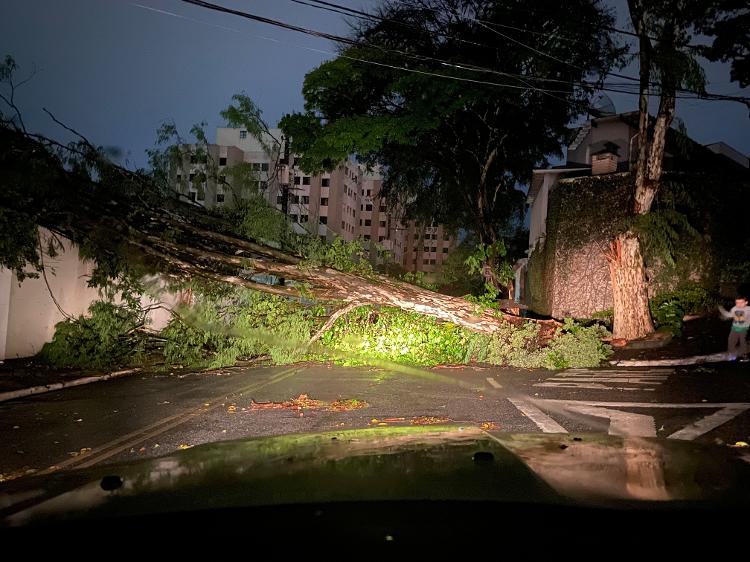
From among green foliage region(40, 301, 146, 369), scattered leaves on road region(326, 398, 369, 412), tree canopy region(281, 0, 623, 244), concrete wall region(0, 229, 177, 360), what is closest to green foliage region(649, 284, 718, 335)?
tree canopy region(281, 0, 623, 244)

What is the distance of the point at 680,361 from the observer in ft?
36.1

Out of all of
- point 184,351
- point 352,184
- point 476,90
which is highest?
point 352,184

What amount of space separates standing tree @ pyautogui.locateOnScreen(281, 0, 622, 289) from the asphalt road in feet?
20.5

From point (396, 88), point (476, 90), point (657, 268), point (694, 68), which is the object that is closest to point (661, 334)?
point (657, 268)

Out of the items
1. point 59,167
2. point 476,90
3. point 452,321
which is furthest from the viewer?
point 476,90

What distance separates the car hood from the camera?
222cm

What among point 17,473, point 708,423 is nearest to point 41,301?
point 17,473

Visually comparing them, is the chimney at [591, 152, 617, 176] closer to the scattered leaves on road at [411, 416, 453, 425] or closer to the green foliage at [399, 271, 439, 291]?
the green foliage at [399, 271, 439, 291]

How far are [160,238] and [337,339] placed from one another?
14.8 ft

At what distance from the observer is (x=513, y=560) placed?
1.68 metres

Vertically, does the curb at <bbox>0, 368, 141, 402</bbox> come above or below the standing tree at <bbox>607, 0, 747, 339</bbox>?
below

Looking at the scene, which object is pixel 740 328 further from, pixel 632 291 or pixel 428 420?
pixel 428 420

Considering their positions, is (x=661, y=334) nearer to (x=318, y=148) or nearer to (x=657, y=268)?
(x=657, y=268)

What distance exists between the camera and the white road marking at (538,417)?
616 cm
